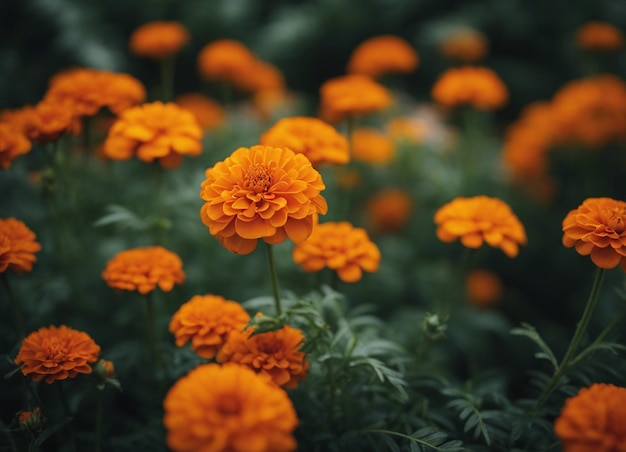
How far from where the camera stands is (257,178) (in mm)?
1162

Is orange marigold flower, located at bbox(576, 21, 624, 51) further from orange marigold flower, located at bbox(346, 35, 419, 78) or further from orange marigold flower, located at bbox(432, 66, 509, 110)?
orange marigold flower, located at bbox(346, 35, 419, 78)

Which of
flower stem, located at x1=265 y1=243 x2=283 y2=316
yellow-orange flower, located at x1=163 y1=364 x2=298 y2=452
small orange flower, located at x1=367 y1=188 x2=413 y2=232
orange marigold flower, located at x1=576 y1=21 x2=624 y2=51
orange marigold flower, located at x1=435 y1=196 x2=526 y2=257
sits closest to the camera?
yellow-orange flower, located at x1=163 y1=364 x2=298 y2=452

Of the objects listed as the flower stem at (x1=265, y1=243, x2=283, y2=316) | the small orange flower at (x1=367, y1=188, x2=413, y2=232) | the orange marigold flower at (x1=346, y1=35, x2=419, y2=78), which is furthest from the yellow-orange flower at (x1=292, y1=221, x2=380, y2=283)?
the small orange flower at (x1=367, y1=188, x2=413, y2=232)

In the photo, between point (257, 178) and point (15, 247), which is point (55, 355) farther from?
point (257, 178)

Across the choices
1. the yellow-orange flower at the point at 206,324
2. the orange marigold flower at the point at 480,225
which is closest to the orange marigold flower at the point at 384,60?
the orange marigold flower at the point at 480,225

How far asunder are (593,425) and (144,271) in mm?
1116

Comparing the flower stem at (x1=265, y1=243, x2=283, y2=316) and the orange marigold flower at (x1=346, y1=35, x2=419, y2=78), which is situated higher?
the orange marigold flower at (x1=346, y1=35, x2=419, y2=78)

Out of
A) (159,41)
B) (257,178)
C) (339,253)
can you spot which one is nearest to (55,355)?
(257,178)

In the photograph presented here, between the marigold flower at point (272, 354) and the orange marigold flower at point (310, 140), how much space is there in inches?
20.8

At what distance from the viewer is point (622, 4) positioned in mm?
3723

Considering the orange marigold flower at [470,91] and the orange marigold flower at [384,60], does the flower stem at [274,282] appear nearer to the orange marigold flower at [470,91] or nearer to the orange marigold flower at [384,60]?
the orange marigold flower at [470,91]

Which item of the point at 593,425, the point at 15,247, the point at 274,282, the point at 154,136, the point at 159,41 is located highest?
the point at 159,41

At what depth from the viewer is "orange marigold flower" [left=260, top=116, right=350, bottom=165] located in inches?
58.3

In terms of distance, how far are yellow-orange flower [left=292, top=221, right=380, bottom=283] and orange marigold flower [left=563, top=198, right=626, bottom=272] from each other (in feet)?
1.75
